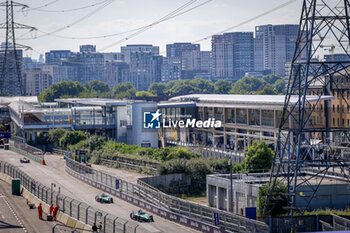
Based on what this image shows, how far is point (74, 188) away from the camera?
62.3 m

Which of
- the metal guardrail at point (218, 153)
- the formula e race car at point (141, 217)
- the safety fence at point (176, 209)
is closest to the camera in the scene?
the safety fence at point (176, 209)

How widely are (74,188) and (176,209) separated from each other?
63.1 feet

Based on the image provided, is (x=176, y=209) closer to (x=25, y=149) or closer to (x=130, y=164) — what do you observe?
(x=130, y=164)

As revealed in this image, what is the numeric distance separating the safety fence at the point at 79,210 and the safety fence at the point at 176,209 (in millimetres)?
5598

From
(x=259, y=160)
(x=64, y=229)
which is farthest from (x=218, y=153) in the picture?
(x=64, y=229)

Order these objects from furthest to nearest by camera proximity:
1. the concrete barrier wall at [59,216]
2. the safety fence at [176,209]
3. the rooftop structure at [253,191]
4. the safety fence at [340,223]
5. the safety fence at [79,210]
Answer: the rooftop structure at [253,191] → the concrete barrier wall at [59,216] → the safety fence at [176,209] → the safety fence at [340,223] → the safety fence at [79,210]

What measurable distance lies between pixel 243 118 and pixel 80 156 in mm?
26369

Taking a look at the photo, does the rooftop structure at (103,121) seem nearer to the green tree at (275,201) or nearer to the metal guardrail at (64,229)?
the metal guardrail at (64,229)

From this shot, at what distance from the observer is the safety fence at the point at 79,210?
3684 cm

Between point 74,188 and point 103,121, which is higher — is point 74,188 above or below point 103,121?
below

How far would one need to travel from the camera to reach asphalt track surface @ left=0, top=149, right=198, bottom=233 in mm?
43031

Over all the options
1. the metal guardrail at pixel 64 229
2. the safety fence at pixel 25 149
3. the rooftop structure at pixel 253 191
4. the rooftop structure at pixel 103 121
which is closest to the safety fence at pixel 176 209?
the rooftop structure at pixel 253 191

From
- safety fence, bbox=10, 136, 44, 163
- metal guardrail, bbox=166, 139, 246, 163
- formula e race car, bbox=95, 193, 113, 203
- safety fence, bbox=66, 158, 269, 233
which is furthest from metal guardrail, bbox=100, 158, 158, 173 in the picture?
formula e race car, bbox=95, 193, 113, 203

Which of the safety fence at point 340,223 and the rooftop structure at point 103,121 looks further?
the rooftop structure at point 103,121
